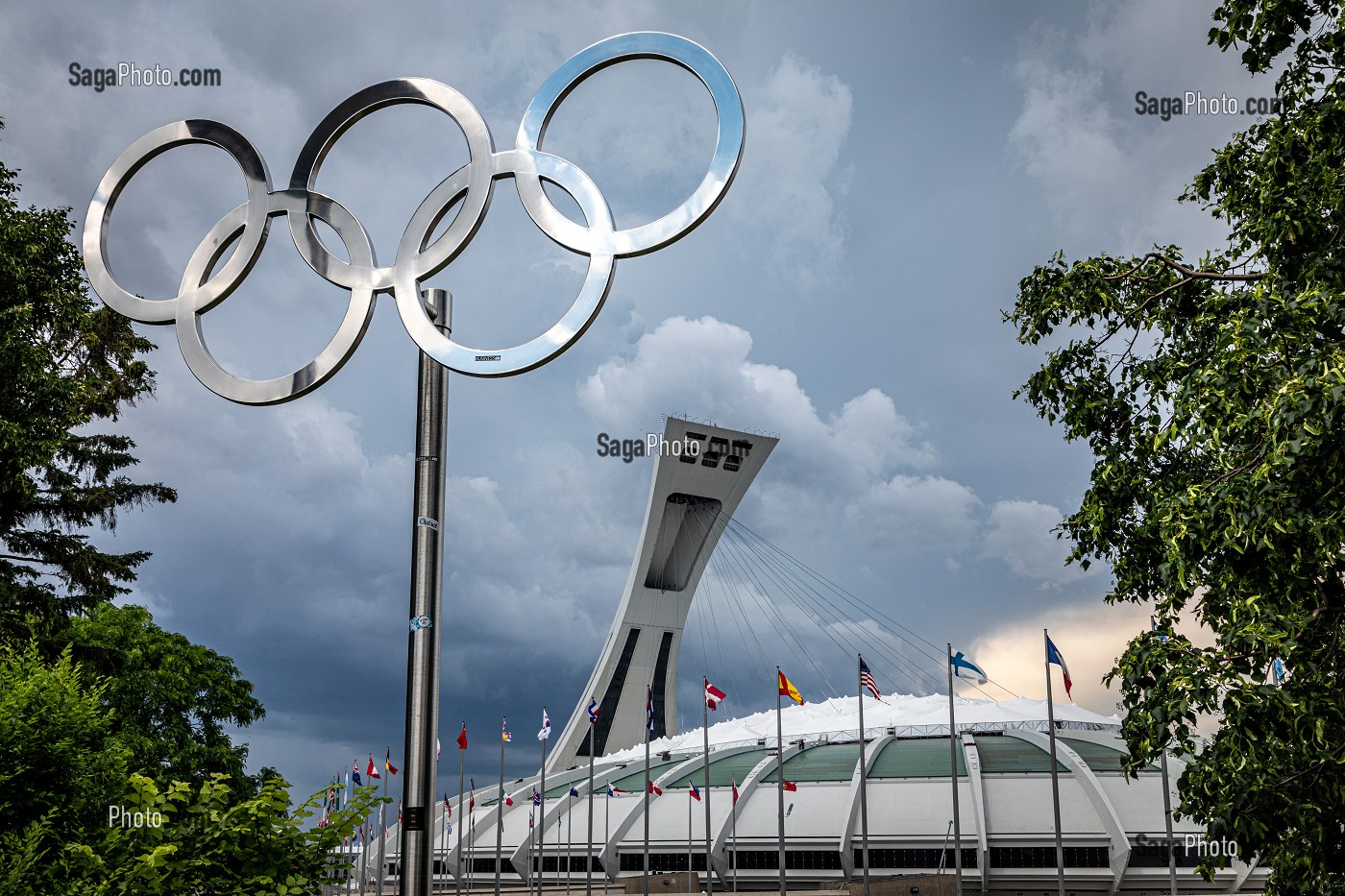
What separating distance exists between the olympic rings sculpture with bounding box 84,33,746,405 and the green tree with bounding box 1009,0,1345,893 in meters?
5.00

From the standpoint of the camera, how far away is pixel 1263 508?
8.71 meters

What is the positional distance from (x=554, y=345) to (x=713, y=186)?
1760 mm

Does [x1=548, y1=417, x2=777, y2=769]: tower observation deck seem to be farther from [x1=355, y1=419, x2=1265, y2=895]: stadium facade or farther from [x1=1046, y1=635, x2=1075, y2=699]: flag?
[x1=1046, y1=635, x2=1075, y2=699]: flag

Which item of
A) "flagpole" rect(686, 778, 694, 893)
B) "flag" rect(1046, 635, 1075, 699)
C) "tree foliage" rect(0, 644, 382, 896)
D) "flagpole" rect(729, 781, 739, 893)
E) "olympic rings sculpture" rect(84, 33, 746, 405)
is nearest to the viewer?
"tree foliage" rect(0, 644, 382, 896)

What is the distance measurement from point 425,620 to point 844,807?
34111 millimetres

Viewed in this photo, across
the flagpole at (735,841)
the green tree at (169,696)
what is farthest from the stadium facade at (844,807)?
the green tree at (169,696)

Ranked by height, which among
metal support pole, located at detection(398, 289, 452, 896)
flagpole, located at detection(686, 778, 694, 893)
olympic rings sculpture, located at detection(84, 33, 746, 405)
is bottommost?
flagpole, located at detection(686, 778, 694, 893)

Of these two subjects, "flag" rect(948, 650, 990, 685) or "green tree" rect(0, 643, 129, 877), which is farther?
"flag" rect(948, 650, 990, 685)

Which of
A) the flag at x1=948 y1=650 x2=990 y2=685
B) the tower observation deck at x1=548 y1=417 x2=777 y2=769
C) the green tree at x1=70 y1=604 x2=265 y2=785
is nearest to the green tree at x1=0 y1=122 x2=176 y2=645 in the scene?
the green tree at x1=70 y1=604 x2=265 y2=785

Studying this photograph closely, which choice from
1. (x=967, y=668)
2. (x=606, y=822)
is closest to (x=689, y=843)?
(x=606, y=822)

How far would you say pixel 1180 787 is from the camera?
1030 cm

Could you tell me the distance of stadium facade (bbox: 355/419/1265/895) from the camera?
3544 centimetres

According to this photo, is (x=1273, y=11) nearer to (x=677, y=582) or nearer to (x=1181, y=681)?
(x=1181, y=681)

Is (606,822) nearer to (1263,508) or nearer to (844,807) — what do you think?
(844,807)
